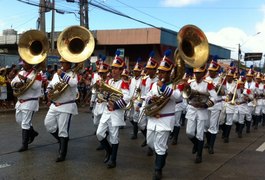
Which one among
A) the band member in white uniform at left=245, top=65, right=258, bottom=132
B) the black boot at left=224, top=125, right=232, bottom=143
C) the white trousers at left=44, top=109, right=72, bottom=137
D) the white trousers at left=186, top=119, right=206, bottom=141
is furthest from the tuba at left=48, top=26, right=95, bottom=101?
the band member in white uniform at left=245, top=65, right=258, bottom=132

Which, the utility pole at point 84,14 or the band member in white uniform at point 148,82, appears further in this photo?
the utility pole at point 84,14

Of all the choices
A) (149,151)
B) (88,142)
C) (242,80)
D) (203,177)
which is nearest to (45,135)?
(88,142)

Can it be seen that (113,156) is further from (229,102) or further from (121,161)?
(229,102)

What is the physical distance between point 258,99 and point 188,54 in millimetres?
8018

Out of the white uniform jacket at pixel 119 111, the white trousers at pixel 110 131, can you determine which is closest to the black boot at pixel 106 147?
the white trousers at pixel 110 131

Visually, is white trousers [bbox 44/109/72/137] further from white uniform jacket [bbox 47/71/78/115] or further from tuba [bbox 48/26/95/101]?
tuba [bbox 48/26/95/101]

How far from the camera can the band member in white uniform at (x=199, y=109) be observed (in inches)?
283

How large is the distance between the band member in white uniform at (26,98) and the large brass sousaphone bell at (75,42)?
1.00 metres

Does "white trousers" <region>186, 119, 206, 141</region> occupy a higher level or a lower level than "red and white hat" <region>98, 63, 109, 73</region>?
lower

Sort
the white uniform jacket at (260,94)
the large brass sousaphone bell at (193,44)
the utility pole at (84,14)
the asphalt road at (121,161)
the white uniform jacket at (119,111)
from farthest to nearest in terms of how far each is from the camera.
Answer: the utility pole at (84,14) → the white uniform jacket at (260,94) → the white uniform jacket at (119,111) → the asphalt road at (121,161) → the large brass sousaphone bell at (193,44)

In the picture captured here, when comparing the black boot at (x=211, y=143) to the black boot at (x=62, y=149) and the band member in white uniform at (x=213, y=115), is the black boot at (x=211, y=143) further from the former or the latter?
the black boot at (x=62, y=149)

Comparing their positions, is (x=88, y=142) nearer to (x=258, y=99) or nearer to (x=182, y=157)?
(x=182, y=157)

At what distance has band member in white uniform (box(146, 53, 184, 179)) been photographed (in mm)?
5691

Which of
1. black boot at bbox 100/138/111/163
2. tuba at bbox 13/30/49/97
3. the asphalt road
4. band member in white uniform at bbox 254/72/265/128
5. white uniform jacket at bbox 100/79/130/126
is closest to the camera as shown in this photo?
the asphalt road
